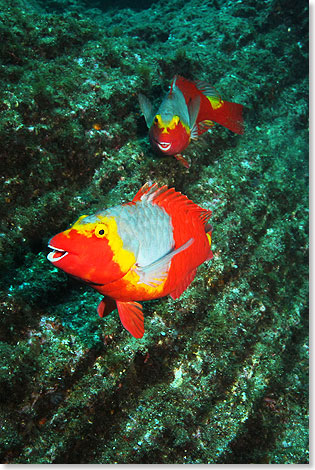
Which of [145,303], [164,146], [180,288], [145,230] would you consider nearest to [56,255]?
→ [145,230]

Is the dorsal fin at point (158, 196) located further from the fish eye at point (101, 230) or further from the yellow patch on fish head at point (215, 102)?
the yellow patch on fish head at point (215, 102)

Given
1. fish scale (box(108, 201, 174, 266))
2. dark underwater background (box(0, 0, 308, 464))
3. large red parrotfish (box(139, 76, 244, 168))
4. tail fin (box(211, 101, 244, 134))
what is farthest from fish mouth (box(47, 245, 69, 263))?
tail fin (box(211, 101, 244, 134))

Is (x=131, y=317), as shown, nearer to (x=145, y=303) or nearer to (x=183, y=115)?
(x=145, y=303)

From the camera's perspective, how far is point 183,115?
3658 mm

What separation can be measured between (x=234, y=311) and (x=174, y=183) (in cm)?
180

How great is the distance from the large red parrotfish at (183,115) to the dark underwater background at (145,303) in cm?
43

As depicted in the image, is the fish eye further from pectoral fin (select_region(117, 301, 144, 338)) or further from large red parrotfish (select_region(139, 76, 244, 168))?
large red parrotfish (select_region(139, 76, 244, 168))

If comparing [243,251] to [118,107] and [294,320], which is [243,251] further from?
[118,107]

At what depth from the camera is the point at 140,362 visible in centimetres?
300

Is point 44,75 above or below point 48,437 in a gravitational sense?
above

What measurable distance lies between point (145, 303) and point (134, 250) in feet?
5.21

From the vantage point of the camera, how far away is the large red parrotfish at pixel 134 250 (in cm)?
163

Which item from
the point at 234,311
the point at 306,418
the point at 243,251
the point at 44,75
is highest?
the point at 44,75

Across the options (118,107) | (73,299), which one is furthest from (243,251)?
(118,107)
